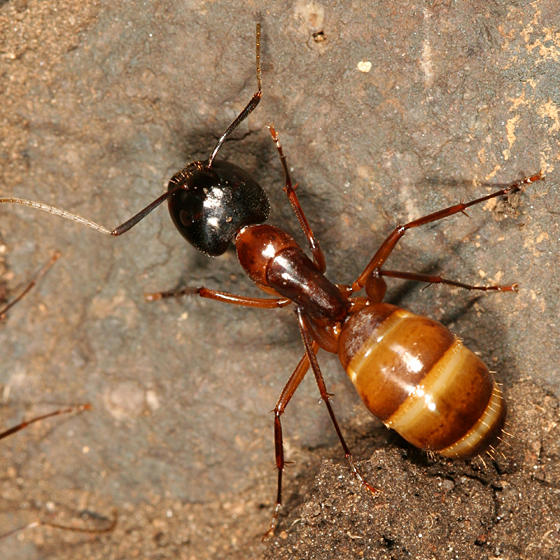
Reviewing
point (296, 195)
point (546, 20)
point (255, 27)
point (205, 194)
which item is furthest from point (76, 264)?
point (546, 20)

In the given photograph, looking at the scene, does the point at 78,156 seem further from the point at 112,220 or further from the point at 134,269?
the point at 134,269

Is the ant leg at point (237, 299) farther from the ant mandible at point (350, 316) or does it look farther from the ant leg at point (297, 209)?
the ant leg at point (297, 209)

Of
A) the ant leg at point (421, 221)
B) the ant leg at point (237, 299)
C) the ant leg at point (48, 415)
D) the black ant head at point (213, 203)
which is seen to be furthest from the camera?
the ant leg at point (48, 415)

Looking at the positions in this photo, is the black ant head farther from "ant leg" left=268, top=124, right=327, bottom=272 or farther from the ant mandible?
"ant leg" left=268, top=124, right=327, bottom=272

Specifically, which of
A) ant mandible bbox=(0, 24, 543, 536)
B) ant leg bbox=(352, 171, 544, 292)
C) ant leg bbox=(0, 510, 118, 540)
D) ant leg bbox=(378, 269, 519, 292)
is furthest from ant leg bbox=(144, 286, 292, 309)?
ant leg bbox=(0, 510, 118, 540)

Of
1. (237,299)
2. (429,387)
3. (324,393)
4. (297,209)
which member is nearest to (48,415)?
(237,299)

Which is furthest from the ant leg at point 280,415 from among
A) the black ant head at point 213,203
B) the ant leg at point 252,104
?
the ant leg at point 252,104

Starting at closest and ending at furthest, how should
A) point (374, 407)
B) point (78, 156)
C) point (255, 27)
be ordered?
1. point (374, 407)
2. point (255, 27)
3. point (78, 156)

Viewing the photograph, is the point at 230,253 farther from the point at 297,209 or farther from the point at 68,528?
the point at 68,528
